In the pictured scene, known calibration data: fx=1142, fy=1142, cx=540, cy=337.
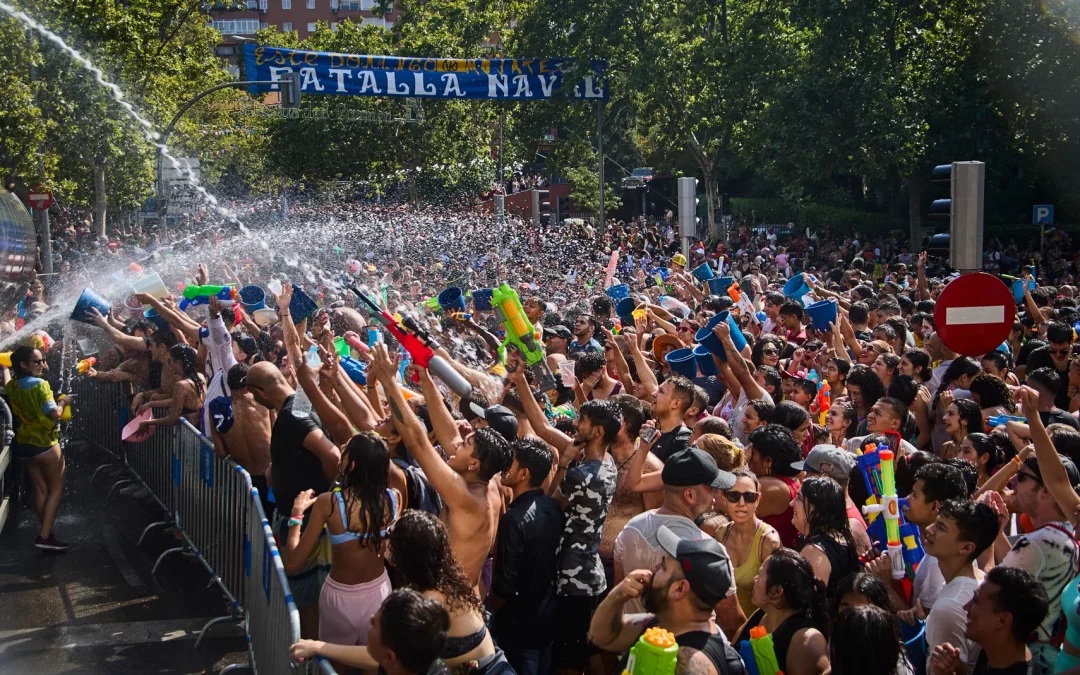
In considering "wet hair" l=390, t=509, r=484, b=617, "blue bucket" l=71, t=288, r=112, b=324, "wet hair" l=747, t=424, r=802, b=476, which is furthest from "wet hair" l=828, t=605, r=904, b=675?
"blue bucket" l=71, t=288, r=112, b=324

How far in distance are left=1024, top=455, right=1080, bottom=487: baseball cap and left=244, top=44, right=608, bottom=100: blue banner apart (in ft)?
75.3

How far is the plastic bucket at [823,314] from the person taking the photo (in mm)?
8984

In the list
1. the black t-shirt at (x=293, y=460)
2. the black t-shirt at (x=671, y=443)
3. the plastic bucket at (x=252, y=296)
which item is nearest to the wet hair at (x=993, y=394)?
the black t-shirt at (x=671, y=443)

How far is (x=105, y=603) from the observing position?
757 centimetres

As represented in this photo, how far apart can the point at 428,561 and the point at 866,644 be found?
1.47 m

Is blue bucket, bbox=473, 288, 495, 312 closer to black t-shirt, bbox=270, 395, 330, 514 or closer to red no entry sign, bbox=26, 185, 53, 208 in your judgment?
black t-shirt, bbox=270, 395, 330, 514

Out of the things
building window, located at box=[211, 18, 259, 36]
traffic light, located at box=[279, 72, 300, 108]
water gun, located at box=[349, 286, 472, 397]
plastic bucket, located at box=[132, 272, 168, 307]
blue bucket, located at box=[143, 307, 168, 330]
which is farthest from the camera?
building window, located at box=[211, 18, 259, 36]

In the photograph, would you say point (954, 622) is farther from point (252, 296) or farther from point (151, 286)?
point (252, 296)

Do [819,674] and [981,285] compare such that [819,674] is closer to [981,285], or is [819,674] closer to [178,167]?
[981,285]

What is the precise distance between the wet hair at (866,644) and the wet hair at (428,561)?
1.27 meters

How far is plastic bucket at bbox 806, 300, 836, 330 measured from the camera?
29.5 ft

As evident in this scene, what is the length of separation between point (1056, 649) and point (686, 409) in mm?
2419

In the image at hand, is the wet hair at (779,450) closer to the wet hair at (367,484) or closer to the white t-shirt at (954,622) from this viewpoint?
the white t-shirt at (954,622)

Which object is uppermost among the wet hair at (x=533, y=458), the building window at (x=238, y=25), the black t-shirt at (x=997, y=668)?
the building window at (x=238, y=25)
